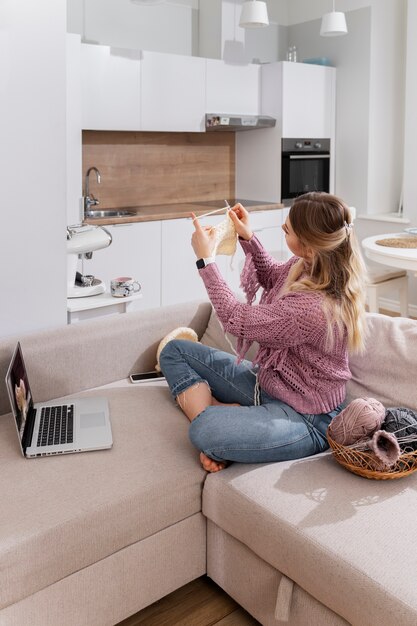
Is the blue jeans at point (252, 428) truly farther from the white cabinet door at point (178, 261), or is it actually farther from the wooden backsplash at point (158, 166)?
the wooden backsplash at point (158, 166)

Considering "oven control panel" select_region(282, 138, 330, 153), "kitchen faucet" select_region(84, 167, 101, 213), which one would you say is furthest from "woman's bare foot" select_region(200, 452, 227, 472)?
"oven control panel" select_region(282, 138, 330, 153)

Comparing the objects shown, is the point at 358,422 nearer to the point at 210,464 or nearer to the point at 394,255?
the point at 210,464

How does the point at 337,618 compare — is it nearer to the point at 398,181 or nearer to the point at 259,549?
the point at 259,549

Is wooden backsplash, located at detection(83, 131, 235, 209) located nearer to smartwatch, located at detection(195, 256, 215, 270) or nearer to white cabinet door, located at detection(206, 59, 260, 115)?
white cabinet door, located at detection(206, 59, 260, 115)

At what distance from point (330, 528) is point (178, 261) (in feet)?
10.9

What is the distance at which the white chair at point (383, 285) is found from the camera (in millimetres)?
4480

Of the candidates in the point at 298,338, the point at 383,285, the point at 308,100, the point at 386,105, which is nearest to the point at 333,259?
the point at 298,338

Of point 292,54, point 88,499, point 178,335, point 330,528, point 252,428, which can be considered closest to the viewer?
point 330,528

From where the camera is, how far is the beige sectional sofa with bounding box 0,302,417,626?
5.16ft

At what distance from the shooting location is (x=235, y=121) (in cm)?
508

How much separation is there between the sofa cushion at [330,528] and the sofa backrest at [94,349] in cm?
78

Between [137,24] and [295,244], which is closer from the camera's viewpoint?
[295,244]

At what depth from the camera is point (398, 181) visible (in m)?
5.66

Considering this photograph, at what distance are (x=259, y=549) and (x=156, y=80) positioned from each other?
3761mm
